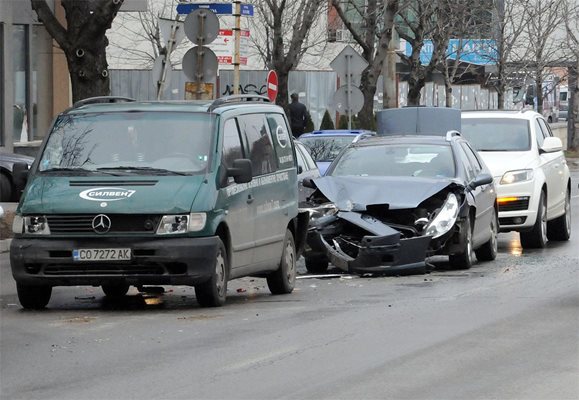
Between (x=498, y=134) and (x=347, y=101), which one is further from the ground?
(x=347, y=101)

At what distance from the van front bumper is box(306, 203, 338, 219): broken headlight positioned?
356cm

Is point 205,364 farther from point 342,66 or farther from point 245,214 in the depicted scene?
point 342,66

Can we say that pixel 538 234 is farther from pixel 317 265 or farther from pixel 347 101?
pixel 347 101

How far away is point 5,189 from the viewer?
24.8m

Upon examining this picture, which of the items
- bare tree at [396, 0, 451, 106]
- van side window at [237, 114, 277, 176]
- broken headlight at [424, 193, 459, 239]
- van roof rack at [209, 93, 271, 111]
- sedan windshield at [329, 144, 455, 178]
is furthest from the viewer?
bare tree at [396, 0, 451, 106]

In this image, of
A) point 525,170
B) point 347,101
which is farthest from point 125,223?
point 347,101

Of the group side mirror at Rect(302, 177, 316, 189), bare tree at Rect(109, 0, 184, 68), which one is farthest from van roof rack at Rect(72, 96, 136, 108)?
bare tree at Rect(109, 0, 184, 68)

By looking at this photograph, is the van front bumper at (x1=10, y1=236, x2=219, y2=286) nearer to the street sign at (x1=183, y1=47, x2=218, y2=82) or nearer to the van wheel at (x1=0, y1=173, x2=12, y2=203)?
the street sign at (x1=183, y1=47, x2=218, y2=82)

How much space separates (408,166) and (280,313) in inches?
193

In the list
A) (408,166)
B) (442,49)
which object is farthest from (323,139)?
(442,49)

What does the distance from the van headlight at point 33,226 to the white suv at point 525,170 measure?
833cm

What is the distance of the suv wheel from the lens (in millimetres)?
18984

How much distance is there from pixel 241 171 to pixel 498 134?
865cm

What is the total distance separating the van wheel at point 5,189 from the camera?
24.7m
